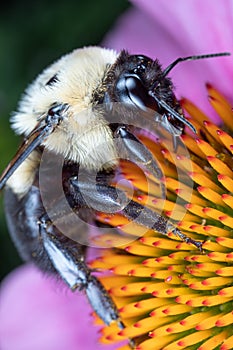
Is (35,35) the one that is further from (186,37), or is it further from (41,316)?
(41,316)

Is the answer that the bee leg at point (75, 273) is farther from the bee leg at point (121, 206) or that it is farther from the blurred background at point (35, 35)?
the blurred background at point (35, 35)

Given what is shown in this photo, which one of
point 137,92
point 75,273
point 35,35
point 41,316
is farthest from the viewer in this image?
point 35,35

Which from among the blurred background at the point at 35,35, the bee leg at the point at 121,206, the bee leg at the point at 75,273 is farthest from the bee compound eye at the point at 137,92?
the blurred background at the point at 35,35

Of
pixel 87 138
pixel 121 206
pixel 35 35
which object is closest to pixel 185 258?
pixel 121 206

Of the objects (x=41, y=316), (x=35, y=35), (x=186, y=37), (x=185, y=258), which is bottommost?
(x=185, y=258)

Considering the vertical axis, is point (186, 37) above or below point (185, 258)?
above

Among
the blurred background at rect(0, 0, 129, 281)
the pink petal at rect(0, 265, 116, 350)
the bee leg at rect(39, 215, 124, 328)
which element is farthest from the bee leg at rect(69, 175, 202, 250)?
the blurred background at rect(0, 0, 129, 281)

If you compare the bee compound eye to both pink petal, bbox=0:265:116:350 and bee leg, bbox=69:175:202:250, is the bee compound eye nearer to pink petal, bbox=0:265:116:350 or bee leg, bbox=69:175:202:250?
bee leg, bbox=69:175:202:250
